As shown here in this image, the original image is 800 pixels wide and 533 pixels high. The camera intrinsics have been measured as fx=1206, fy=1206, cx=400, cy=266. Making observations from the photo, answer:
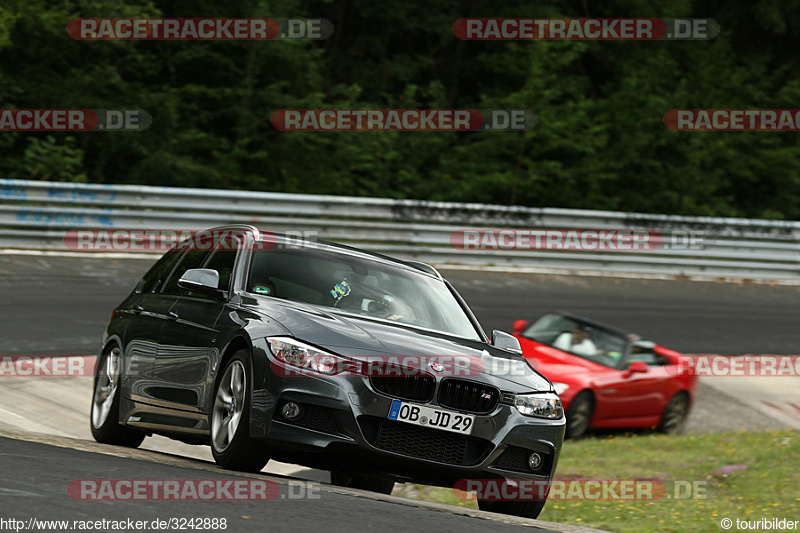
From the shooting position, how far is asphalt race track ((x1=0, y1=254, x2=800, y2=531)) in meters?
5.39

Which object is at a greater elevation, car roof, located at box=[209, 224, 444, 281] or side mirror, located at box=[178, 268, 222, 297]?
car roof, located at box=[209, 224, 444, 281]

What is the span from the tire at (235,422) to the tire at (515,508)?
1.40 meters

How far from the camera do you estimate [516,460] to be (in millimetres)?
6914

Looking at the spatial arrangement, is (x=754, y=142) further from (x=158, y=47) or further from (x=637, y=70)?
(x=158, y=47)

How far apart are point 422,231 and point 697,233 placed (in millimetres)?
5684

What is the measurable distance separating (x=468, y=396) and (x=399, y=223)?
1437 centimetres

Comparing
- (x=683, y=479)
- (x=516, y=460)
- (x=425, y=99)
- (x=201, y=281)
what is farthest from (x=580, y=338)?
(x=425, y=99)

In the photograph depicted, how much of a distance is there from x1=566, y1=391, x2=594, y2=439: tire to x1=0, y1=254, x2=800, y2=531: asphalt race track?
2153mm

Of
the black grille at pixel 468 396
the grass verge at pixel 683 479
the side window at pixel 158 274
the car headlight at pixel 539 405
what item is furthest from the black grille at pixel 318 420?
the side window at pixel 158 274

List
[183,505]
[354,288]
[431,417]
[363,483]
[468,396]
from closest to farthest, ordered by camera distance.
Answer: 1. [183,505]
2. [431,417]
3. [468,396]
4. [354,288]
5. [363,483]

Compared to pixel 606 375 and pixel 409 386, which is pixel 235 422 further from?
pixel 606 375

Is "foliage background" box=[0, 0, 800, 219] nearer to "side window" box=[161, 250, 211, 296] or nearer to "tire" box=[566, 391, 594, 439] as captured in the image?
"tire" box=[566, 391, 594, 439]

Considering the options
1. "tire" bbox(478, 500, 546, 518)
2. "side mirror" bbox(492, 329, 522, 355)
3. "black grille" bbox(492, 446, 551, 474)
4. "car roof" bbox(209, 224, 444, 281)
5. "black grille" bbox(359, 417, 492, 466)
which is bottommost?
"tire" bbox(478, 500, 546, 518)

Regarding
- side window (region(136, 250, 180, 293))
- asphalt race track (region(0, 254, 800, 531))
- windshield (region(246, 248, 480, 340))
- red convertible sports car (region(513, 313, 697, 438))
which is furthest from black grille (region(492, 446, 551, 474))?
red convertible sports car (region(513, 313, 697, 438))
